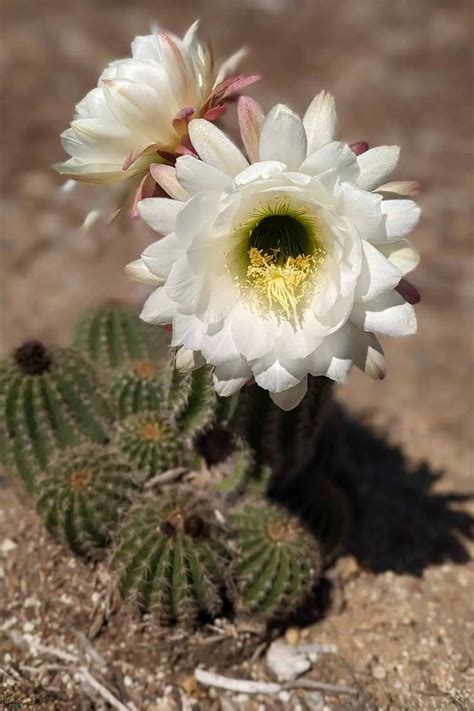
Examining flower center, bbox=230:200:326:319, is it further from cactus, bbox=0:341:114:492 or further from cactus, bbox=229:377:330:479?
cactus, bbox=0:341:114:492

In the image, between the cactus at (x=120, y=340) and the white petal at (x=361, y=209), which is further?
the cactus at (x=120, y=340)

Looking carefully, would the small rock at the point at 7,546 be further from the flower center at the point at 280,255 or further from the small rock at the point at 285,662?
the flower center at the point at 280,255

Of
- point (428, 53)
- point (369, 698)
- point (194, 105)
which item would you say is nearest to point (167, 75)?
point (194, 105)

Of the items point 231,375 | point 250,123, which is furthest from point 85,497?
point 250,123

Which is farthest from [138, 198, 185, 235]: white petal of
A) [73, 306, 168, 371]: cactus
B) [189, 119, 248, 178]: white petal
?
[73, 306, 168, 371]: cactus

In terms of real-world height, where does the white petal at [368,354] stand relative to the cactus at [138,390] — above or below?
above

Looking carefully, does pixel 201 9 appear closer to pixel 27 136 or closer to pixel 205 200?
pixel 27 136

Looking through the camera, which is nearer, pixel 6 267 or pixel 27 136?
pixel 6 267

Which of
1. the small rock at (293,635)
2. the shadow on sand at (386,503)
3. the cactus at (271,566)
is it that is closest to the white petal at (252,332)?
the cactus at (271,566)
